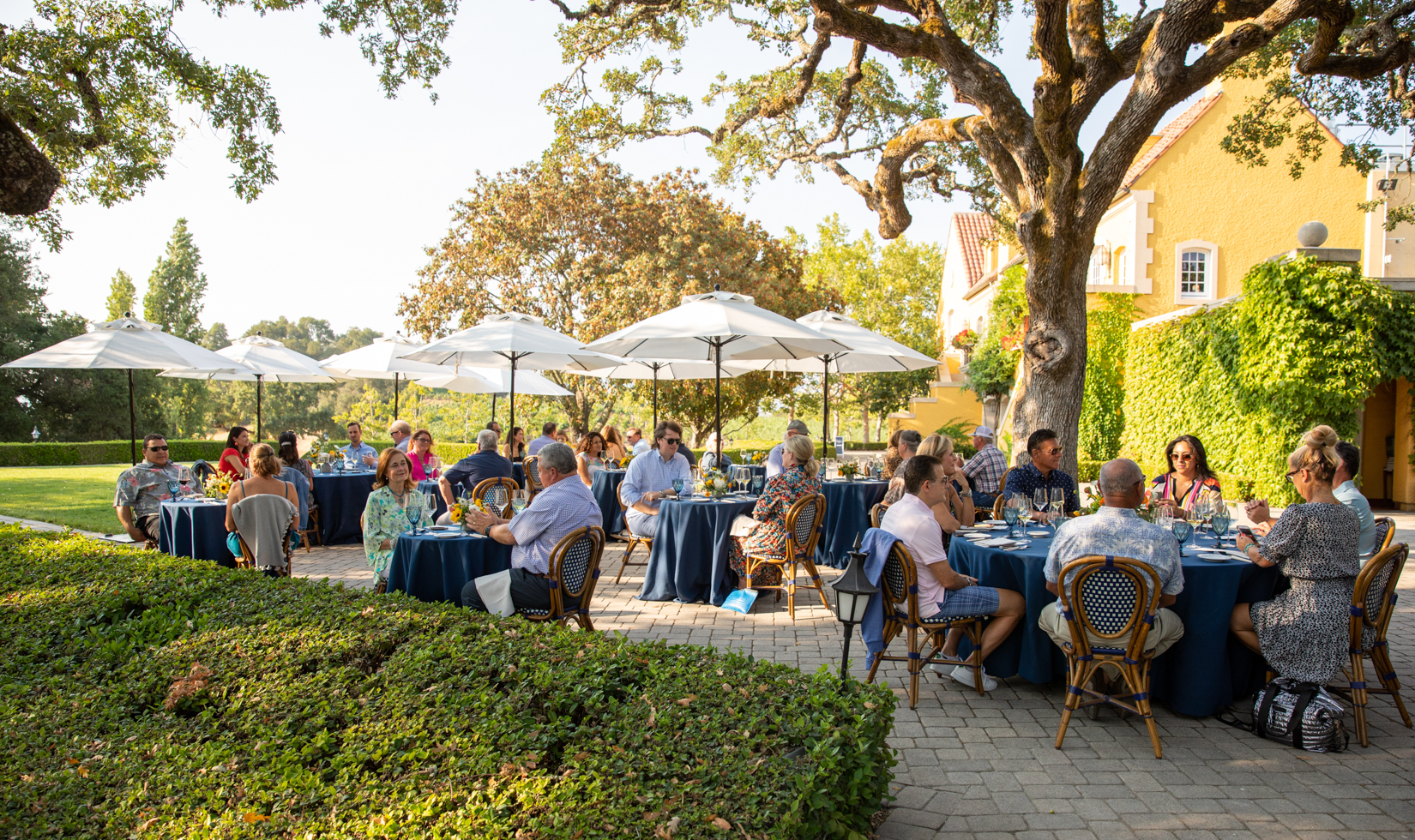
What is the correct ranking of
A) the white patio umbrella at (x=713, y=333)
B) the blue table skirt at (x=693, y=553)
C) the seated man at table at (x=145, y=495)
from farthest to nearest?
1. the seated man at table at (x=145, y=495)
2. the white patio umbrella at (x=713, y=333)
3. the blue table skirt at (x=693, y=553)

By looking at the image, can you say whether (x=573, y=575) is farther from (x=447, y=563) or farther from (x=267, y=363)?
(x=267, y=363)

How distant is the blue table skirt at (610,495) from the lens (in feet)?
36.5

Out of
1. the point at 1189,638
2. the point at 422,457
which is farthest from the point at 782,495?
the point at 422,457

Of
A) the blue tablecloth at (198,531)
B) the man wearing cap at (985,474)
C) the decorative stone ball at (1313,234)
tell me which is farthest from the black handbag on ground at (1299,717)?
the decorative stone ball at (1313,234)

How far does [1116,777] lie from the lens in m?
3.93

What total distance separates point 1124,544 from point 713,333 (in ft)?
15.1

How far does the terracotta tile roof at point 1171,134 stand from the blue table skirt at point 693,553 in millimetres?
17723

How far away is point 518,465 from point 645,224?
1271 cm

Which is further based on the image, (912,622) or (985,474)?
(985,474)

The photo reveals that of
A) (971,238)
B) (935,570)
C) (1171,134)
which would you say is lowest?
(935,570)

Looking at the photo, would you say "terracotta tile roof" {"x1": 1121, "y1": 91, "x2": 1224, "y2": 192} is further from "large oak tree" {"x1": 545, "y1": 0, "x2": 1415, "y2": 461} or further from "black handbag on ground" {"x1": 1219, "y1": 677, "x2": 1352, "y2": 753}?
"black handbag on ground" {"x1": 1219, "y1": 677, "x2": 1352, "y2": 753}

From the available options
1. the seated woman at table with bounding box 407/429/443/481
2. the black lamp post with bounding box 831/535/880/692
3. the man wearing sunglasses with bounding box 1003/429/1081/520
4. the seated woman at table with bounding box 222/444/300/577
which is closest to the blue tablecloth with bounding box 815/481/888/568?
the man wearing sunglasses with bounding box 1003/429/1081/520

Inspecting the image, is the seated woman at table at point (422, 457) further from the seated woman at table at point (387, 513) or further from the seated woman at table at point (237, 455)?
the seated woman at table at point (387, 513)

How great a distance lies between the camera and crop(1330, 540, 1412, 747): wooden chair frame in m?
4.37
